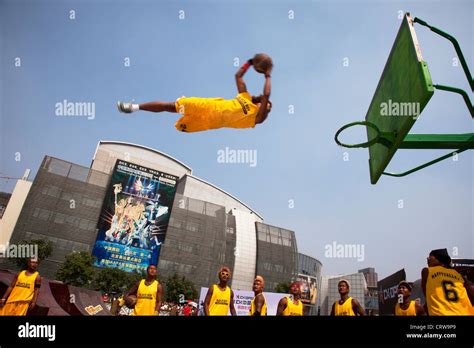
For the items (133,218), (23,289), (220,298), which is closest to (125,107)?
(220,298)

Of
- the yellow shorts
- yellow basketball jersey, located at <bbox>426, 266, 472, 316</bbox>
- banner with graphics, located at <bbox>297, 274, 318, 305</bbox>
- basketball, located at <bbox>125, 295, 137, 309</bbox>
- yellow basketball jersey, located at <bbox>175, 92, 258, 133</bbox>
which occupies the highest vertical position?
yellow basketball jersey, located at <bbox>175, 92, 258, 133</bbox>

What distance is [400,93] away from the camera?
21.8 feet

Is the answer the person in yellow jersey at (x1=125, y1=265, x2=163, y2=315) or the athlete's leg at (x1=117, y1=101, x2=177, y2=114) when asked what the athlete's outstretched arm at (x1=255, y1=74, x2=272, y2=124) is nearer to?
the athlete's leg at (x1=117, y1=101, x2=177, y2=114)

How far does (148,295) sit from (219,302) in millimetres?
1500

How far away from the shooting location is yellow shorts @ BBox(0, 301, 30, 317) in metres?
7.41

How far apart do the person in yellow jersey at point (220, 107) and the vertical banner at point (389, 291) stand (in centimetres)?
1581

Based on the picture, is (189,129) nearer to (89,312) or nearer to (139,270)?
(89,312)

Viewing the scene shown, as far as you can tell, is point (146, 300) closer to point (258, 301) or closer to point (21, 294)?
point (258, 301)

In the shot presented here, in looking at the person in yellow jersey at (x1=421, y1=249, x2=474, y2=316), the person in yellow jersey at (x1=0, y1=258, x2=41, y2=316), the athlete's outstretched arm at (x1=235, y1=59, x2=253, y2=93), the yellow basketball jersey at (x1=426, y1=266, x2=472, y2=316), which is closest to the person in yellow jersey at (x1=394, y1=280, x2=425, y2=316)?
the person in yellow jersey at (x1=421, y1=249, x2=474, y2=316)

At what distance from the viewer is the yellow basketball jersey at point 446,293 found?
15.3 feet

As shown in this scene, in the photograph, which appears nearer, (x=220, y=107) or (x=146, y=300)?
(x=220, y=107)

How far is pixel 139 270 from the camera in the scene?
174 feet

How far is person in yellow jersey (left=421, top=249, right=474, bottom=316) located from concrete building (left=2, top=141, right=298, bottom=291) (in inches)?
2161
